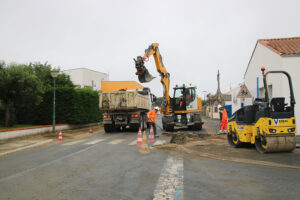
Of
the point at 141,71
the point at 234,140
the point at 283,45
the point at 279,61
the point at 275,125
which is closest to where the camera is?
the point at 275,125

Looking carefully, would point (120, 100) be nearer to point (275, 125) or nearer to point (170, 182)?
point (275, 125)

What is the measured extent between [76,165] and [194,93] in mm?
12339

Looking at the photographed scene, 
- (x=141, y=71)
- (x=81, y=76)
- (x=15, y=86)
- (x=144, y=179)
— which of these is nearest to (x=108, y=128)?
(x=141, y=71)

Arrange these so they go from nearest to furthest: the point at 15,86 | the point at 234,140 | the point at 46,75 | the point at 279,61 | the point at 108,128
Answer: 1. the point at 234,140
2. the point at 279,61
3. the point at 15,86
4. the point at 108,128
5. the point at 46,75

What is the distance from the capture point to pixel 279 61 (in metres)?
14.4

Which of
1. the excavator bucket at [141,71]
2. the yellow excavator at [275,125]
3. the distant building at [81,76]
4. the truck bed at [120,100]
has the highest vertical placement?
the distant building at [81,76]

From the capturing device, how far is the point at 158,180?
18.1 feet

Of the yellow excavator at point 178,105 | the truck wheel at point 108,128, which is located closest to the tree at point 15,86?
the truck wheel at point 108,128

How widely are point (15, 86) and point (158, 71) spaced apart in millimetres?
8839

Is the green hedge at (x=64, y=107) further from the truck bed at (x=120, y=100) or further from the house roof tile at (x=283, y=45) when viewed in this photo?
the house roof tile at (x=283, y=45)

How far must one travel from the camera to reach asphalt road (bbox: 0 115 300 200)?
15.1 ft

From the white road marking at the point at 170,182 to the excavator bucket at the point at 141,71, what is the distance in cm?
949

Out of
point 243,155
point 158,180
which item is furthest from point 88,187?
point 243,155

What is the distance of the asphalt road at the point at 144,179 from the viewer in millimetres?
4613
